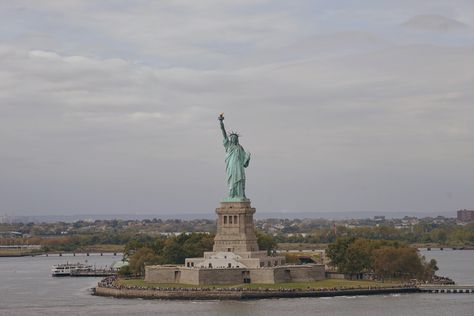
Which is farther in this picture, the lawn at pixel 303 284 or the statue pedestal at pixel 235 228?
the statue pedestal at pixel 235 228

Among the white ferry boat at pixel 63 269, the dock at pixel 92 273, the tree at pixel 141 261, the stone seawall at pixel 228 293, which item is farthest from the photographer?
the white ferry boat at pixel 63 269

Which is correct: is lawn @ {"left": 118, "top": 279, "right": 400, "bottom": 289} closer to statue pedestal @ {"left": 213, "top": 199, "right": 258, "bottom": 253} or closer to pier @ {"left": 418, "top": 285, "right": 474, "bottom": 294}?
pier @ {"left": 418, "top": 285, "right": 474, "bottom": 294}

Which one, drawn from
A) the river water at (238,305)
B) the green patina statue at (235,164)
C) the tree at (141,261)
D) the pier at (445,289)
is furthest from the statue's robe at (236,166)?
the pier at (445,289)

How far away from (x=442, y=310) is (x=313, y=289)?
12447 millimetres

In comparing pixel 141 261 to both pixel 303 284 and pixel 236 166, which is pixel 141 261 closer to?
pixel 236 166

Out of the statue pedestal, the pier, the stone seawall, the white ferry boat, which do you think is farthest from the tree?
the pier

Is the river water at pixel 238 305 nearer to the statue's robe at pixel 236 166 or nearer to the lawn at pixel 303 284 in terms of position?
the lawn at pixel 303 284

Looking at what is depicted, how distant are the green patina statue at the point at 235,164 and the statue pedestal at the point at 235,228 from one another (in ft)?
2.88

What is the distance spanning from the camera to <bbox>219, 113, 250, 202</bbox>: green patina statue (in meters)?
91.2

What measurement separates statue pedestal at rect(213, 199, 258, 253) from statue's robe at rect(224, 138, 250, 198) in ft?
4.15

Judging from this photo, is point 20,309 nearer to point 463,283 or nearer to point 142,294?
point 142,294

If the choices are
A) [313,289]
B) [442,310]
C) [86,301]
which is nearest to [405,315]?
[442,310]

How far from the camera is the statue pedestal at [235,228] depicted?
89.0m

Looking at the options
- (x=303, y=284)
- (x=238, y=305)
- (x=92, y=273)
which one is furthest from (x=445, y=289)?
(x=92, y=273)
